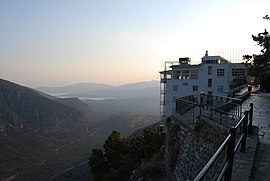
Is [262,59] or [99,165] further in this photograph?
[99,165]

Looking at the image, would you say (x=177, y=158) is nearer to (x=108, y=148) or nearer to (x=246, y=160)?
(x=246, y=160)

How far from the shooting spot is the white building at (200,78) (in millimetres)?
39688

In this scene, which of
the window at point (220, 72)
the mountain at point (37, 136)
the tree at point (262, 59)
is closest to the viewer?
the tree at point (262, 59)

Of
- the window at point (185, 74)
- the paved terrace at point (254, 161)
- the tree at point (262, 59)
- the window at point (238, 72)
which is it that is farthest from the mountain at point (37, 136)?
the paved terrace at point (254, 161)

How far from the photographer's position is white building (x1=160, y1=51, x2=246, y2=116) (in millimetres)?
39688

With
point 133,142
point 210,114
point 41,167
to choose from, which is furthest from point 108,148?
point 41,167

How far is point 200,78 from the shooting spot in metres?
41.6

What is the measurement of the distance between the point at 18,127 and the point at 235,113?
136 meters

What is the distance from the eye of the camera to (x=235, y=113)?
8.54m

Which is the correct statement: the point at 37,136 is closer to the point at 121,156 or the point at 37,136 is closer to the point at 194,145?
the point at 121,156

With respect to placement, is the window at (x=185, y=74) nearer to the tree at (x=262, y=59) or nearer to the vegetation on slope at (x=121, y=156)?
the vegetation on slope at (x=121, y=156)

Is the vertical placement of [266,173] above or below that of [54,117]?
above

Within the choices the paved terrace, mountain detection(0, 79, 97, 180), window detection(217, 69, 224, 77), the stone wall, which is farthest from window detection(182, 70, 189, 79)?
mountain detection(0, 79, 97, 180)

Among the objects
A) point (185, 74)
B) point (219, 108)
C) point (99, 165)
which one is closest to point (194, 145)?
point (219, 108)
